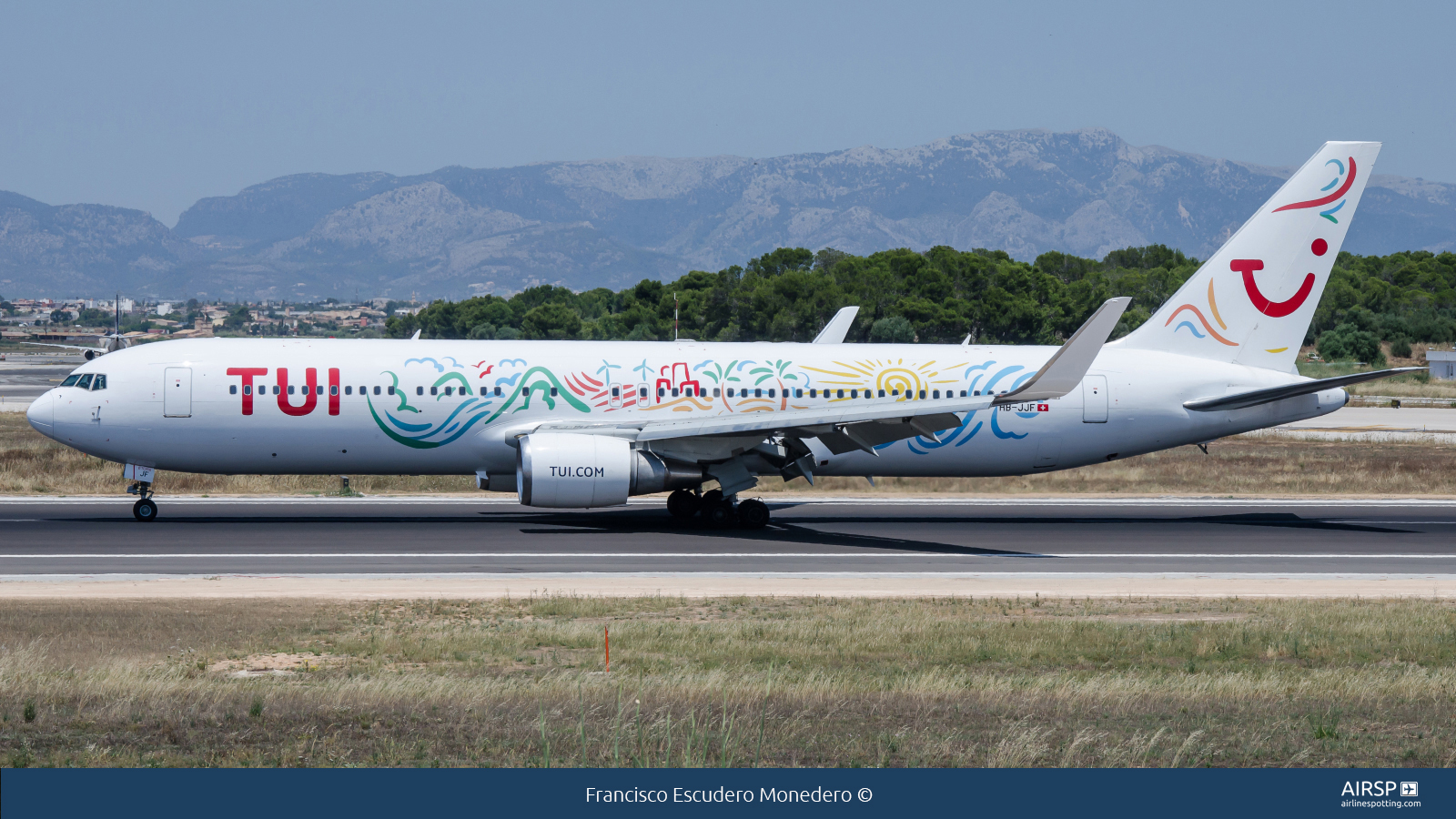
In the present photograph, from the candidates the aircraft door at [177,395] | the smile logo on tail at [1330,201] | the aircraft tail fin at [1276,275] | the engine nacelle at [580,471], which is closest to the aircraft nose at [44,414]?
the aircraft door at [177,395]

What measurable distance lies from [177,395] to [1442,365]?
4846 inches

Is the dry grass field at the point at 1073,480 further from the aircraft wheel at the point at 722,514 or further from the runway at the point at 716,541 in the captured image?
the aircraft wheel at the point at 722,514

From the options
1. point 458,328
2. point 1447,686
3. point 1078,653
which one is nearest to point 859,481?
point 1078,653

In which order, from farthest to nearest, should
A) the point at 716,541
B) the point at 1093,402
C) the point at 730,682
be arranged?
the point at 1093,402 → the point at 716,541 → the point at 730,682

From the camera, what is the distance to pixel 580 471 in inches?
1168

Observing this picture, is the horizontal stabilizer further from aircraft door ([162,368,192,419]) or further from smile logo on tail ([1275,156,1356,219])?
aircraft door ([162,368,192,419])

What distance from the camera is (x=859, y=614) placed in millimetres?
20938

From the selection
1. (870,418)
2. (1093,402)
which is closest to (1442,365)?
(1093,402)

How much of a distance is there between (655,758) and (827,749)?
5.05ft

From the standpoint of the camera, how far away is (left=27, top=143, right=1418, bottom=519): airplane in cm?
3089

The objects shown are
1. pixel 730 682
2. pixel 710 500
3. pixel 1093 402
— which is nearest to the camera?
pixel 730 682

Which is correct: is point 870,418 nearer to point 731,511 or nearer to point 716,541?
point 716,541

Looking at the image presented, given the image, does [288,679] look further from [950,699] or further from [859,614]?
[859,614]

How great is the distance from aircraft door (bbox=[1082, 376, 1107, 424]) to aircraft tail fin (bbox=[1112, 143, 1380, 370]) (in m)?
2.26
